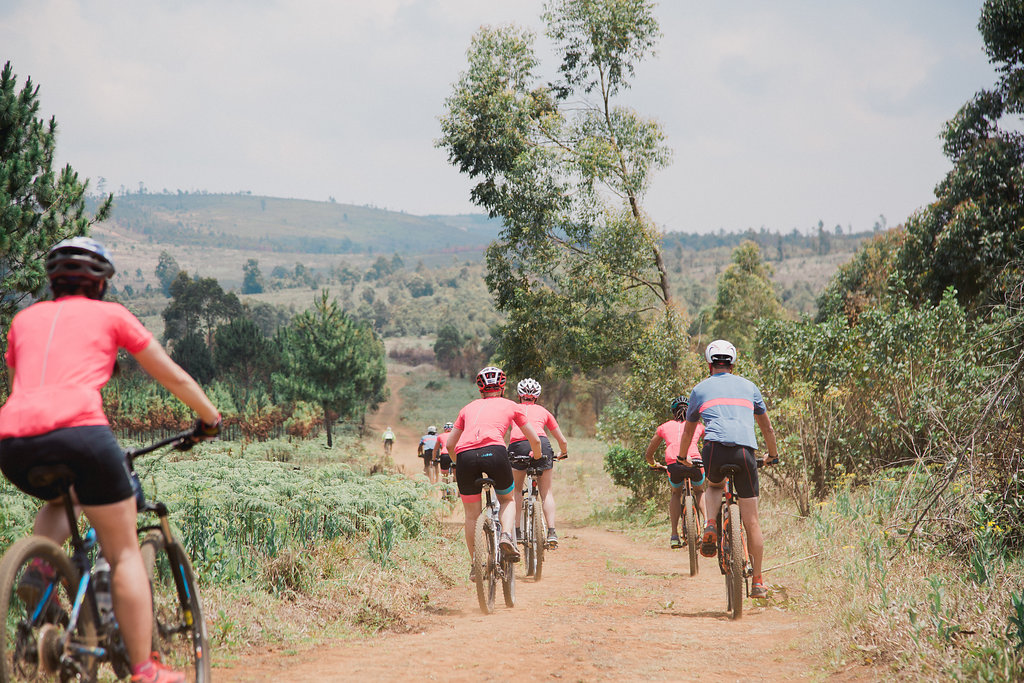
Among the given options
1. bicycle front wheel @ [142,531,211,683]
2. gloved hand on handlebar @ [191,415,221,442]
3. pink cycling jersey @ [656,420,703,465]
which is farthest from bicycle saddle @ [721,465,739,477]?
gloved hand on handlebar @ [191,415,221,442]

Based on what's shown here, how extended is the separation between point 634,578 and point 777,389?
5.52 m

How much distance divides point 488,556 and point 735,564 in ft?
7.00

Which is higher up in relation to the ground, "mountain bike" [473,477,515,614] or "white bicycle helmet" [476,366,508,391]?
"white bicycle helmet" [476,366,508,391]

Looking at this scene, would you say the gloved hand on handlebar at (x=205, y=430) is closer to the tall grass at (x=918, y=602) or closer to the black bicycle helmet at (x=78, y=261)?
Answer: the black bicycle helmet at (x=78, y=261)

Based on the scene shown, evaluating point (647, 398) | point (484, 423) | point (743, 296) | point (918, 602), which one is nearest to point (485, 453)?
point (484, 423)

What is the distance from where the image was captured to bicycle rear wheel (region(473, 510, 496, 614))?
709cm

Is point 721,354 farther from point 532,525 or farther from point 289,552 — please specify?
point 289,552

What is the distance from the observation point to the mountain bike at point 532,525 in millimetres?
9414

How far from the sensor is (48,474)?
10.6 ft

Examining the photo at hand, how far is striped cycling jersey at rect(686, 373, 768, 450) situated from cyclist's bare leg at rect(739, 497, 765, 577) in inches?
19.5

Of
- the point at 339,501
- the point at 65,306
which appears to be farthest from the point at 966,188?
the point at 65,306

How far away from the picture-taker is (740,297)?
51.5 metres

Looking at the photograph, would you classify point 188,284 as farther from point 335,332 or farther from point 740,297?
point 740,297

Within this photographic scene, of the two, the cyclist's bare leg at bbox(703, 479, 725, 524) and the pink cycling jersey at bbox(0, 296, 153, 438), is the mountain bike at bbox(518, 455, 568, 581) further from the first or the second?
the pink cycling jersey at bbox(0, 296, 153, 438)
